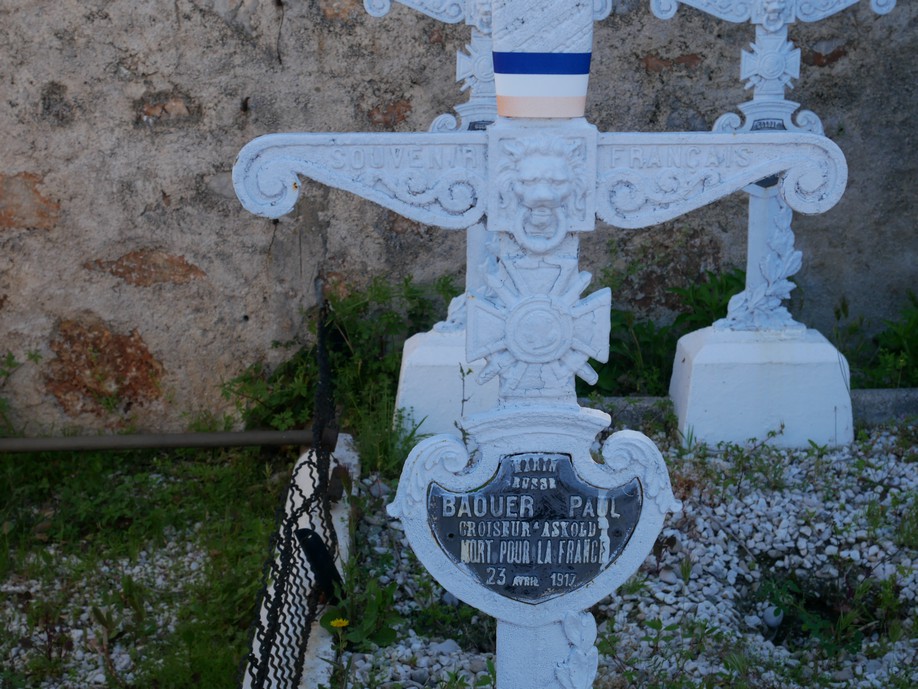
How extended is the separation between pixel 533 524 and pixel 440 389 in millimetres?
1686

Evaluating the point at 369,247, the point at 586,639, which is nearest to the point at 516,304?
the point at 586,639

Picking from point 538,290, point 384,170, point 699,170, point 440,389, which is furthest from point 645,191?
point 440,389

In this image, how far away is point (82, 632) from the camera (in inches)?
139

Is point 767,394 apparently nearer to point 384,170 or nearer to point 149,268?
point 384,170

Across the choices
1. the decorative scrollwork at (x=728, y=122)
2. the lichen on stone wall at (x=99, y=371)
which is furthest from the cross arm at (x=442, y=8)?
the lichen on stone wall at (x=99, y=371)

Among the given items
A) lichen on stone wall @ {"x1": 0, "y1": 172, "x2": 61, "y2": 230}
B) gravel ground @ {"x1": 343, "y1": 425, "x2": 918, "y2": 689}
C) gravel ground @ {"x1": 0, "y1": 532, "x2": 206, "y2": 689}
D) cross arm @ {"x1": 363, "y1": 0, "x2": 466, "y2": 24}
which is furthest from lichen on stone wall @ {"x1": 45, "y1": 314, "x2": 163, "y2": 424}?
cross arm @ {"x1": 363, "y1": 0, "x2": 466, "y2": 24}

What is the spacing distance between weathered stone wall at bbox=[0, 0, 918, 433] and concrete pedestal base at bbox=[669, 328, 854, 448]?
0.91 meters

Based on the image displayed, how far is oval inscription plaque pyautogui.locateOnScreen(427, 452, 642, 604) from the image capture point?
8.29ft

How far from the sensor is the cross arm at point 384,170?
2348 millimetres

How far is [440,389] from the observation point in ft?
13.8

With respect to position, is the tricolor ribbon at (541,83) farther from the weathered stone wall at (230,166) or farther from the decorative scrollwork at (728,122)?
the weathered stone wall at (230,166)

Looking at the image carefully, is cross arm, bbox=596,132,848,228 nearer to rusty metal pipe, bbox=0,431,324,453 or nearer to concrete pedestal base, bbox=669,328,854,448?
concrete pedestal base, bbox=669,328,854,448

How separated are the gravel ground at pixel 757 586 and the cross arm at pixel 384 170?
1215 millimetres

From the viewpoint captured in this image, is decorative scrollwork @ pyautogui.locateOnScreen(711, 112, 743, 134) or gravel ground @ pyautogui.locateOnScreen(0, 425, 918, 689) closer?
gravel ground @ pyautogui.locateOnScreen(0, 425, 918, 689)
